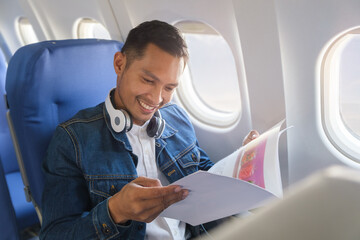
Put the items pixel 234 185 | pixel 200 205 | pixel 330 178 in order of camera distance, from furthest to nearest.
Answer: pixel 200 205, pixel 234 185, pixel 330 178

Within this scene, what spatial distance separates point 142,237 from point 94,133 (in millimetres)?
400

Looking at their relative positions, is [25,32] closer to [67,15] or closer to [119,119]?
[67,15]

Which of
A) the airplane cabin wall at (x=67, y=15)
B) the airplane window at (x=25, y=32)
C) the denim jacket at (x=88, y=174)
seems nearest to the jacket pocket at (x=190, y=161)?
the denim jacket at (x=88, y=174)

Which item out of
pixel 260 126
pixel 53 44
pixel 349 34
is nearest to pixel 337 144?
pixel 260 126

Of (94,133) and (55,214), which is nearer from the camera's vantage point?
(55,214)

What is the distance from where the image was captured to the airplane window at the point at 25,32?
3.84 meters

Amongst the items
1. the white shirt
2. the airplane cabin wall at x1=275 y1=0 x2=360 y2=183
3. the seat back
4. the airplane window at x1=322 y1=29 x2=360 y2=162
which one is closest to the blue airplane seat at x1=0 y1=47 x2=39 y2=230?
the seat back

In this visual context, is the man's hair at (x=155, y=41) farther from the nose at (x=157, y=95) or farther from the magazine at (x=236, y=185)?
the magazine at (x=236, y=185)

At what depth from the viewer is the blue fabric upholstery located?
1686 mm

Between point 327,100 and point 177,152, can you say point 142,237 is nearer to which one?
point 177,152

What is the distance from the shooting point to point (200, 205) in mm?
1205

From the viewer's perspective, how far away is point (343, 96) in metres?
1.68

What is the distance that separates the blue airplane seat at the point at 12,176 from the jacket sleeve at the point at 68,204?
69 centimetres

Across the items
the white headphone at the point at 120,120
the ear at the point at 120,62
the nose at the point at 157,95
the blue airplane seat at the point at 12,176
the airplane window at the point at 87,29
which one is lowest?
the blue airplane seat at the point at 12,176
